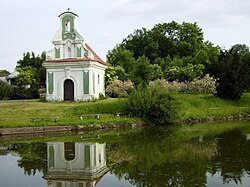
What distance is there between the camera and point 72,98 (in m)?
37.3

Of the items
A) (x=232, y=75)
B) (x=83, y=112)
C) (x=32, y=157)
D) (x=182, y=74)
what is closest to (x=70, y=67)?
(x=83, y=112)

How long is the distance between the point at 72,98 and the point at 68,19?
7.66 meters

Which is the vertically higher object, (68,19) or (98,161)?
(68,19)

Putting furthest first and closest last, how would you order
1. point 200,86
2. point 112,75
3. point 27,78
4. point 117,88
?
point 27,78 < point 112,75 < point 200,86 < point 117,88

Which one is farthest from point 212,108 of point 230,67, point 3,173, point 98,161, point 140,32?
point 140,32

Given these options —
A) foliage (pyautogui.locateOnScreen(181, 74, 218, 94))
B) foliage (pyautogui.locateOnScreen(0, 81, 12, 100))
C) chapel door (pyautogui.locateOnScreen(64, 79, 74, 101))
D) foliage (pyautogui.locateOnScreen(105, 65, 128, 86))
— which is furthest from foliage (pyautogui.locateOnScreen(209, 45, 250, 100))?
foliage (pyautogui.locateOnScreen(0, 81, 12, 100))

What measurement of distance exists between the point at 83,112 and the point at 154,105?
580cm

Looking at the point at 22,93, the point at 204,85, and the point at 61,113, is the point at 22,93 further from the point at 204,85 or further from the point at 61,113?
the point at 204,85

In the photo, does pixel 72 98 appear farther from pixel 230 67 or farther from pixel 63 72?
pixel 230 67

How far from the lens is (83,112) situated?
102ft

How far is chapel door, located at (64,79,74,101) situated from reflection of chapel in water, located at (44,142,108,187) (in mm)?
15787

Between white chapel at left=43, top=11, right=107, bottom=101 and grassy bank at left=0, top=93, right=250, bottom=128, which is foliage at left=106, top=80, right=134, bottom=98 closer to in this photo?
white chapel at left=43, top=11, right=107, bottom=101

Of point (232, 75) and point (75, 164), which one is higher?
point (232, 75)

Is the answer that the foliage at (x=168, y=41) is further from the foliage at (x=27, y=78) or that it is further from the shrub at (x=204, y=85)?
the shrub at (x=204, y=85)
